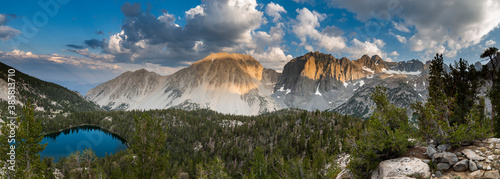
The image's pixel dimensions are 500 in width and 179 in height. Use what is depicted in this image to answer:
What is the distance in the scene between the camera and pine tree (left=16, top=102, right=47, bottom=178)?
73.3 ft

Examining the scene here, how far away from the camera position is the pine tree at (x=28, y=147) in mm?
22344

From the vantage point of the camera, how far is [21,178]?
22.8 m

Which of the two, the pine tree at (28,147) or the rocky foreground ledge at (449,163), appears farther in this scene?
the pine tree at (28,147)

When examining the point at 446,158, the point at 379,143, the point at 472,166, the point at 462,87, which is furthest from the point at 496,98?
the point at 379,143

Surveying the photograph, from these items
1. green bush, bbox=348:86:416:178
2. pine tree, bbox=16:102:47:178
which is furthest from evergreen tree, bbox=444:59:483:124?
pine tree, bbox=16:102:47:178

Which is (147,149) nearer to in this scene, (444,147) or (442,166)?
(442,166)

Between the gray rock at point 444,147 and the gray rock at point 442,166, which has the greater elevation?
the gray rock at point 444,147

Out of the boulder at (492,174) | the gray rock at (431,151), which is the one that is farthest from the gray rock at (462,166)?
the gray rock at (431,151)

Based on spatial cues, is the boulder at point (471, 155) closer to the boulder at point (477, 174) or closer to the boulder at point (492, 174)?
the boulder at point (477, 174)

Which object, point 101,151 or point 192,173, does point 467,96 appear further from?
point 101,151

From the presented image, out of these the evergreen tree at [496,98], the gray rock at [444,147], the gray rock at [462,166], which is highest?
the evergreen tree at [496,98]

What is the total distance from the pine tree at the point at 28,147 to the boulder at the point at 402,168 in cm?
3497

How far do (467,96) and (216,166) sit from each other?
4537 cm

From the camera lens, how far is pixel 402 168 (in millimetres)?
15758
